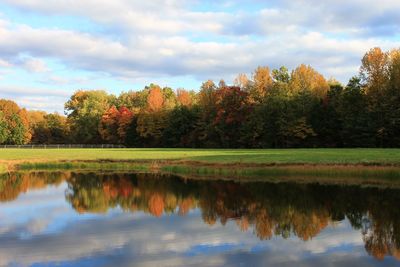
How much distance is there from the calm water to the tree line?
4451cm

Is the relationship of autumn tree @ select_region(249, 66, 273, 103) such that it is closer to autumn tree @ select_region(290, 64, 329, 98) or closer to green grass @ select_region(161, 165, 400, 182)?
autumn tree @ select_region(290, 64, 329, 98)

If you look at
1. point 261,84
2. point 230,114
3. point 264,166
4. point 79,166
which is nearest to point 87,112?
point 230,114

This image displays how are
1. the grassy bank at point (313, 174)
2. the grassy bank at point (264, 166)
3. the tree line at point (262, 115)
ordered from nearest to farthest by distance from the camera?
the grassy bank at point (313, 174) < the grassy bank at point (264, 166) < the tree line at point (262, 115)

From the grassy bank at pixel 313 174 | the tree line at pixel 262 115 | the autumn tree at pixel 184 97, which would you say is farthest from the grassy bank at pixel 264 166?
the autumn tree at pixel 184 97

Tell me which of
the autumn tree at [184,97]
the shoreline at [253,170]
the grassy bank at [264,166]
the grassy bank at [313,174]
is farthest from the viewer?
the autumn tree at [184,97]

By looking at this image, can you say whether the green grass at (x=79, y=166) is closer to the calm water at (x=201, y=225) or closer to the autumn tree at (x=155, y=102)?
the calm water at (x=201, y=225)

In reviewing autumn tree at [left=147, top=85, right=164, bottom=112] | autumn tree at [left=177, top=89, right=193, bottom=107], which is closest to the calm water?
autumn tree at [left=147, top=85, right=164, bottom=112]

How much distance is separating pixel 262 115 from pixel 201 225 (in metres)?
65.4

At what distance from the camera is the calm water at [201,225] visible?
A: 14.2 m

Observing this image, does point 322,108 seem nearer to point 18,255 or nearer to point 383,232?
point 383,232

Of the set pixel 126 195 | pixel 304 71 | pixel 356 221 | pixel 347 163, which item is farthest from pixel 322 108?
pixel 356 221

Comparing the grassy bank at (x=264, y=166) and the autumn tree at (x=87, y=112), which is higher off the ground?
the autumn tree at (x=87, y=112)

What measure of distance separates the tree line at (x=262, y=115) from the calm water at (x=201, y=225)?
4451cm

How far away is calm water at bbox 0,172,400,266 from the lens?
1425cm
